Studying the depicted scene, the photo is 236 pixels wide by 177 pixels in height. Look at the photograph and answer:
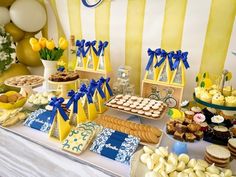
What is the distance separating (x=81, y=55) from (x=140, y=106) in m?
0.51

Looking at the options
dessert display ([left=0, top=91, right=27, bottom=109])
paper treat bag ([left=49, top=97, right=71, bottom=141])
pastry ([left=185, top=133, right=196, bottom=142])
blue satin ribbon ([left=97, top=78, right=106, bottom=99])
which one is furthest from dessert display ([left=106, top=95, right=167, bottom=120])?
dessert display ([left=0, top=91, right=27, bottom=109])

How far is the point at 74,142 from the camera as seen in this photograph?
0.82 metres

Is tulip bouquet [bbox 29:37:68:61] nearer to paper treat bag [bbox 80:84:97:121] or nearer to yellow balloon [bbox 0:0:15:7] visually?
paper treat bag [bbox 80:84:97:121]

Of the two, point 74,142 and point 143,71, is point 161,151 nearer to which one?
point 74,142

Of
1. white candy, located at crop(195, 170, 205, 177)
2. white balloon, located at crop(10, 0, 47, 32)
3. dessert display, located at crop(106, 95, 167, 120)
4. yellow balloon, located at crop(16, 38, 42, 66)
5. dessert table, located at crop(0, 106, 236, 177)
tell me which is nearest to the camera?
white candy, located at crop(195, 170, 205, 177)

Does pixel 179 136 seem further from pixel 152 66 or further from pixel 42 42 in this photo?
pixel 42 42

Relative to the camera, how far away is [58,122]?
0.86m

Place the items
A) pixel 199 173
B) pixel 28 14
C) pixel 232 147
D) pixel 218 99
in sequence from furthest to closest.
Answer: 1. pixel 28 14
2. pixel 218 99
3. pixel 232 147
4. pixel 199 173

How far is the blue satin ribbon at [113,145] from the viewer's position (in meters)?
0.77

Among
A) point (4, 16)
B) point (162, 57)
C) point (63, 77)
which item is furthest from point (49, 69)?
point (162, 57)

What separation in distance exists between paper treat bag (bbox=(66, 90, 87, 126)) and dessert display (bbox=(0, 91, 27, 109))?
1.09 ft

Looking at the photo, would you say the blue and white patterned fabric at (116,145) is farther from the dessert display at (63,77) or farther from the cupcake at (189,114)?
the dessert display at (63,77)

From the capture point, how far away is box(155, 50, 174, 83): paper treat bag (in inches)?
42.6

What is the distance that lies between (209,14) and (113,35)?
60 cm
